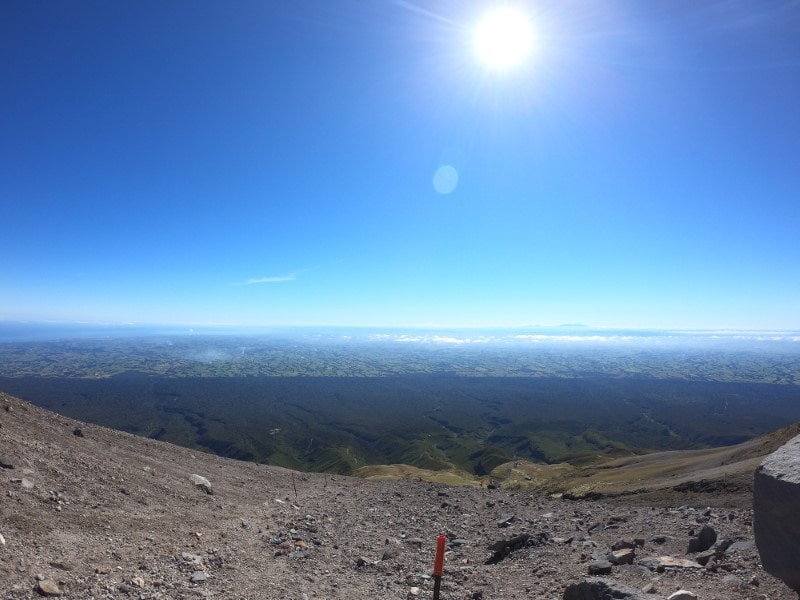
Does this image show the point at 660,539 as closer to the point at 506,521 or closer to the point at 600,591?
the point at 506,521

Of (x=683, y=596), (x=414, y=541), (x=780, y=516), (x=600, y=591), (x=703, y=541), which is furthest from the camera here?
(x=414, y=541)

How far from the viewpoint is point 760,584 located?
884cm

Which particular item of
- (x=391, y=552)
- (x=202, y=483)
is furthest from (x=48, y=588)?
(x=202, y=483)

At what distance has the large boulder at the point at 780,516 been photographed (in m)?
6.77

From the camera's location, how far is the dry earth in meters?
9.78

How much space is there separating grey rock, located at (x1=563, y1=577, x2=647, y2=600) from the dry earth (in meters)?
1.21

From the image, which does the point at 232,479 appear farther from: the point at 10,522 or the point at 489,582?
the point at 489,582

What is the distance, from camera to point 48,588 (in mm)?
8523

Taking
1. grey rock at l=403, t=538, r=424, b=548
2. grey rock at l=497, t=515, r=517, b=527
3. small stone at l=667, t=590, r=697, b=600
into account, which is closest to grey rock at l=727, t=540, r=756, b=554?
small stone at l=667, t=590, r=697, b=600

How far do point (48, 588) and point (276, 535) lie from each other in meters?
7.72

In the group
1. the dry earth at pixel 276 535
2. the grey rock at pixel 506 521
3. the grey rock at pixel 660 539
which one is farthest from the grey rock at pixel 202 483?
the grey rock at pixel 660 539

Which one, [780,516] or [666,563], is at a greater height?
[780,516]

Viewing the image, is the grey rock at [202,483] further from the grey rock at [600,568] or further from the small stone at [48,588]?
the grey rock at [600,568]

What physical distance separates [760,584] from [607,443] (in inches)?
8656
